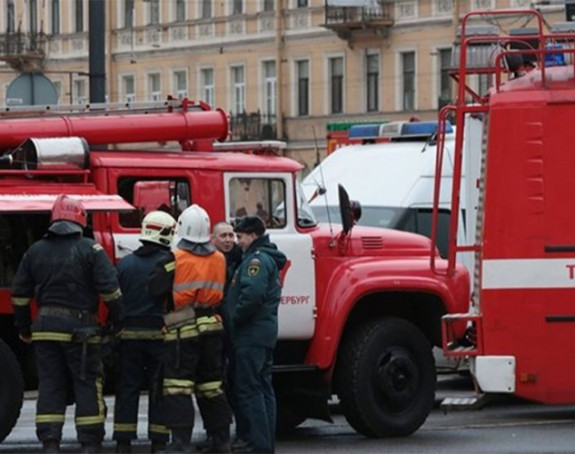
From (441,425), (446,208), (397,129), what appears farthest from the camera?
(397,129)

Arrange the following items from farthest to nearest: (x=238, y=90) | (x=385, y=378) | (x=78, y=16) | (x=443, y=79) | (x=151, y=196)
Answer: (x=78, y=16), (x=238, y=90), (x=443, y=79), (x=385, y=378), (x=151, y=196)

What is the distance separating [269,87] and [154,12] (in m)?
5.46

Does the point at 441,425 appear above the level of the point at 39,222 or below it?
below

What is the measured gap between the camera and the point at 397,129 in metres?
22.7

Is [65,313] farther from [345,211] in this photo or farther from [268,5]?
[268,5]

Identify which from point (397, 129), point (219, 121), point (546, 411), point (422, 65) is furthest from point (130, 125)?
point (422, 65)

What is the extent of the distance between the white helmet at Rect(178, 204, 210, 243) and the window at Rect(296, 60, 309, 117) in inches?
1853

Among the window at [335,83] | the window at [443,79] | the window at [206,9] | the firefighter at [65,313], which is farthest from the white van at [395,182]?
the window at [206,9]

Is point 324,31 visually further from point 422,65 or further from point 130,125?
point 130,125

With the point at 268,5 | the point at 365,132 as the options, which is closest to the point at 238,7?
the point at 268,5

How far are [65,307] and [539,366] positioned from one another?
3499 millimetres

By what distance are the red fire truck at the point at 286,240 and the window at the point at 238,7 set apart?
45940 mm

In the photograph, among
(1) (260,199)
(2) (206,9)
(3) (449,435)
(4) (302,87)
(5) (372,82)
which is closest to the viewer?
(1) (260,199)

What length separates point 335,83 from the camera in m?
59.9
